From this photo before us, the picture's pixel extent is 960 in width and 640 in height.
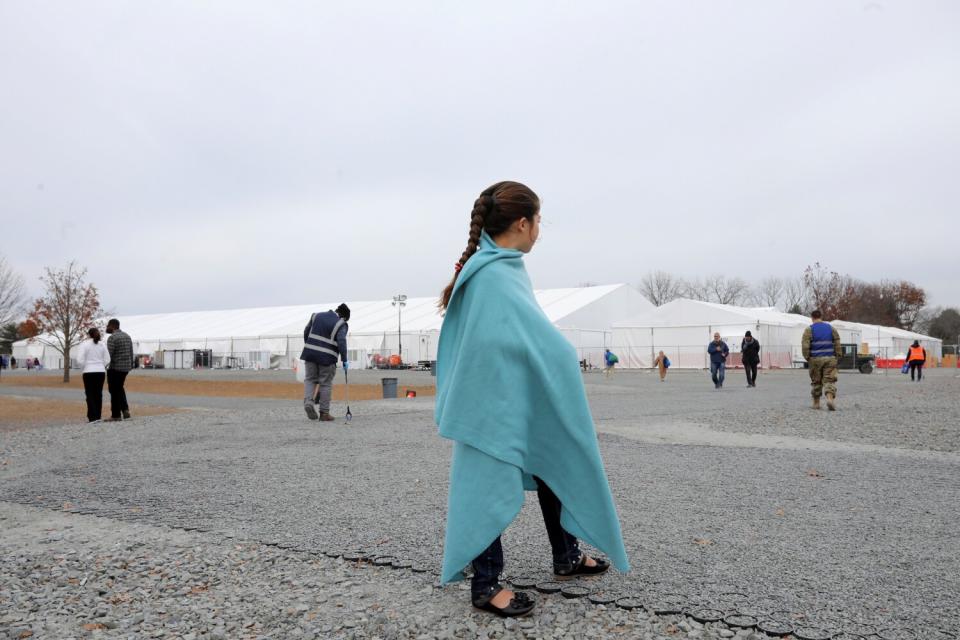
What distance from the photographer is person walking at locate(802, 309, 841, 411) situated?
12164mm

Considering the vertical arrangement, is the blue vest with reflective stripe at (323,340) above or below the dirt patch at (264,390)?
above

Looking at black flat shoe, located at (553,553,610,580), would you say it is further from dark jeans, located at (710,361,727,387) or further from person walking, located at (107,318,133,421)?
dark jeans, located at (710,361,727,387)

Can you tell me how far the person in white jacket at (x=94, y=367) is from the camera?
38.5ft

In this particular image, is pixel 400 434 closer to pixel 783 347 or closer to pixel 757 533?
pixel 757 533

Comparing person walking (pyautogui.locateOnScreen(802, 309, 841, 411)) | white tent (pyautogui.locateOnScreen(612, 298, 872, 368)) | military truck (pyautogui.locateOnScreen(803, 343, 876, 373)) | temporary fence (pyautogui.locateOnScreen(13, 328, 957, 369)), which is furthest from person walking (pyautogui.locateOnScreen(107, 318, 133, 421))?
white tent (pyautogui.locateOnScreen(612, 298, 872, 368))

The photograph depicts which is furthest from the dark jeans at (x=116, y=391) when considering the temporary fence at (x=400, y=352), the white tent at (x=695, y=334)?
the white tent at (x=695, y=334)

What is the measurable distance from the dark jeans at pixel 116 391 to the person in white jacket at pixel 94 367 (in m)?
0.16

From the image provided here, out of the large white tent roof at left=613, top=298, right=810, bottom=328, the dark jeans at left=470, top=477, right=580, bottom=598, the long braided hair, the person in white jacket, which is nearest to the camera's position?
the dark jeans at left=470, top=477, right=580, bottom=598

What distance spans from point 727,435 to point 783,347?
3535 centimetres

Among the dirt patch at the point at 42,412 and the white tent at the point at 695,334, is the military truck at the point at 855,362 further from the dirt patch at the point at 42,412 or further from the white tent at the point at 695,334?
the dirt patch at the point at 42,412

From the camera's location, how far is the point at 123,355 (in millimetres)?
11891

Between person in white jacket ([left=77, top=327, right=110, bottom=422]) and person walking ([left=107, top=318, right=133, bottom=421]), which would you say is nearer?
person in white jacket ([left=77, top=327, right=110, bottom=422])

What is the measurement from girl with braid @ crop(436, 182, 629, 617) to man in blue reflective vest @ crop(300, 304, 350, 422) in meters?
8.30

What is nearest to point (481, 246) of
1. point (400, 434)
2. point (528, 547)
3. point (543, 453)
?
point (543, 453)
